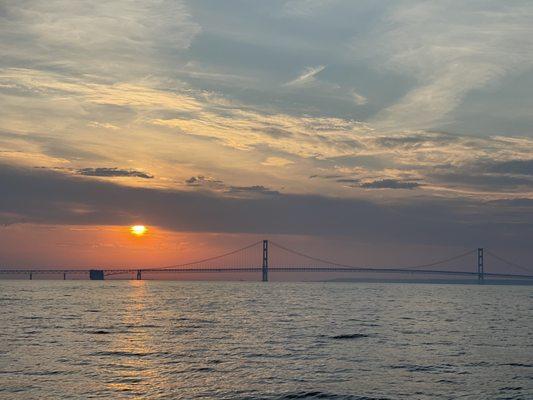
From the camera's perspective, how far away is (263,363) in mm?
39531

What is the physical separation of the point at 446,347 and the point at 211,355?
60.5 ft

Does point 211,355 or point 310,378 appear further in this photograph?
point 211,355

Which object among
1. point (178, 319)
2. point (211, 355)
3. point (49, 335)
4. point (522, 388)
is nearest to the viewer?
point (522, 388)

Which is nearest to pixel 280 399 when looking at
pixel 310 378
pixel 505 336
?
pixel 310 378

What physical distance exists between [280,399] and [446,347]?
23.3 meters

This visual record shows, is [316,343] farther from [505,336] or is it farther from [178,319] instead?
[178,319]

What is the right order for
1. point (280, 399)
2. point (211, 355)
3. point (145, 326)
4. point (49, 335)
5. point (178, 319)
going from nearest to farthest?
point (280, 399) < point (211, 355) < point (49, 335) < point (145, 326) < point (178, 319)

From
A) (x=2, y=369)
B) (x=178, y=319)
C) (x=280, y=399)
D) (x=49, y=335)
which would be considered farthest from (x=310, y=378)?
(x=178, y=319)

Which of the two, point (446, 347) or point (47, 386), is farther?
point (446, 347)

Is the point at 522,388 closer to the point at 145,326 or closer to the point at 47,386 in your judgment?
the point at 47,386

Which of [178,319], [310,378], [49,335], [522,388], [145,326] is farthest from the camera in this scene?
[178,319]

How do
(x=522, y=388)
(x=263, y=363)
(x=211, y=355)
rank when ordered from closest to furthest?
(x=522, y=388), (x=263, y=363), (x=211, y=355)

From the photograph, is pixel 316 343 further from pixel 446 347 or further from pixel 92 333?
pixel 92 333

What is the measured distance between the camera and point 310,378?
34562mm
